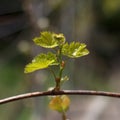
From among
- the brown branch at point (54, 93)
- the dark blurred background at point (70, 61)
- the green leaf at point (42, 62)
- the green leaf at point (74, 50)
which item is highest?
the green leaf at point (74, 50)

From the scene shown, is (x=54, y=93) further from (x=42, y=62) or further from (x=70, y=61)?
(x=70, y=61)

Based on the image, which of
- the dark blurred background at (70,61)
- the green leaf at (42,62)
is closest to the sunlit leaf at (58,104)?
the green leaf at (42,62)

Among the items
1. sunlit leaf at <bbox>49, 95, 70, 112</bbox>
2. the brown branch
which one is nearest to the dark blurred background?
sunlit leaf at <bbox>49, 95, 70, 112</bbox>

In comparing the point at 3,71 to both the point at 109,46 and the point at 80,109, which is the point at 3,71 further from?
the point at 109,46

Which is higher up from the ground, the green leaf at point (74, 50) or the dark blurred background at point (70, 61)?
the green leaf at point (74, 50)

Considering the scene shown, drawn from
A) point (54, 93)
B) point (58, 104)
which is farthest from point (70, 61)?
point (54, 93)

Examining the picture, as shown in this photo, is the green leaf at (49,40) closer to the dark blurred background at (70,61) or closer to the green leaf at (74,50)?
the green leaf at (74,50)
